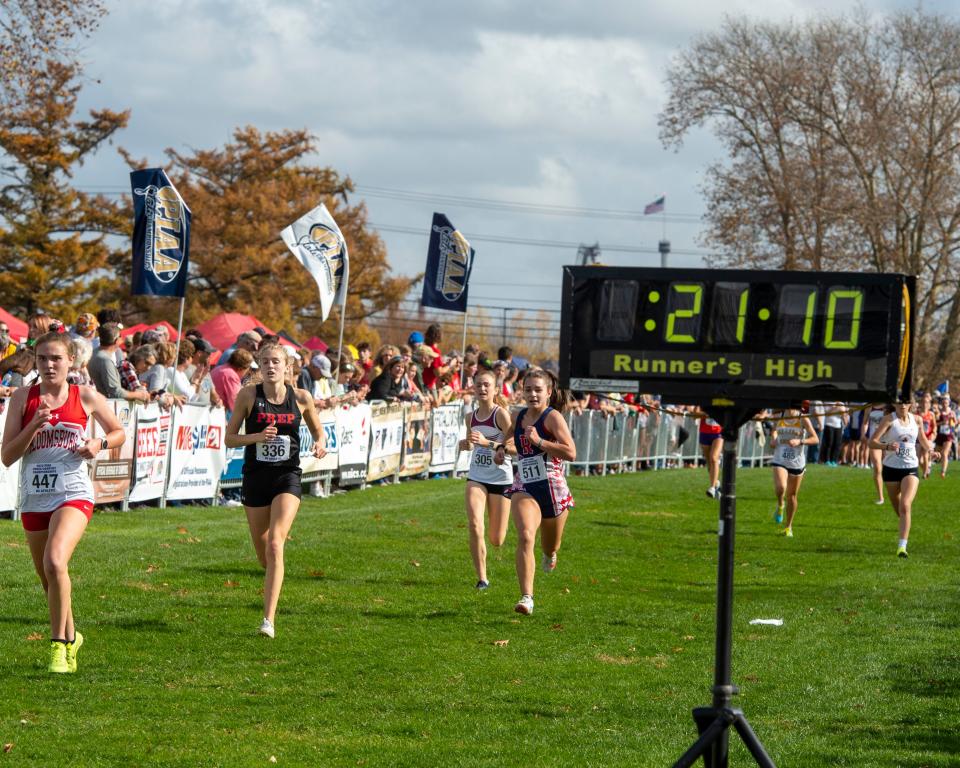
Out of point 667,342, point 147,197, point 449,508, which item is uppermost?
point 147,197

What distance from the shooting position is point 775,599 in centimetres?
1362

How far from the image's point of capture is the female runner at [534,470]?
1184cm

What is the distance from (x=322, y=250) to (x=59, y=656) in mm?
15397

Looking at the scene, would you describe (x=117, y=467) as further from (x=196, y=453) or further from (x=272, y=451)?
(x=272, y=451)

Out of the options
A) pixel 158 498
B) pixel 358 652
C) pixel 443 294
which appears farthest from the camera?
pixel 443 294

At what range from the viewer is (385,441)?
2405cm

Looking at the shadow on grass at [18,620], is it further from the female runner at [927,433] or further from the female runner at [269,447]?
the female runner at [927,433]

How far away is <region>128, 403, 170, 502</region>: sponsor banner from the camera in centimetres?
1756

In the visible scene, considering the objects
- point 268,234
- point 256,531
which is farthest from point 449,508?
point 268,234

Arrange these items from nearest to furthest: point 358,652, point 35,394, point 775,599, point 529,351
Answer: point 35,394 → point 358,652 → point 775,599 → point 529,351

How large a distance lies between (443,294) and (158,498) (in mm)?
11367

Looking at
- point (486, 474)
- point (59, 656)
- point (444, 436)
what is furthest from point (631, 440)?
point (59, 656)

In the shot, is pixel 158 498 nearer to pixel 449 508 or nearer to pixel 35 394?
pixel 449 508

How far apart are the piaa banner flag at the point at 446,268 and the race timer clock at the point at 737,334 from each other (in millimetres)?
22404
